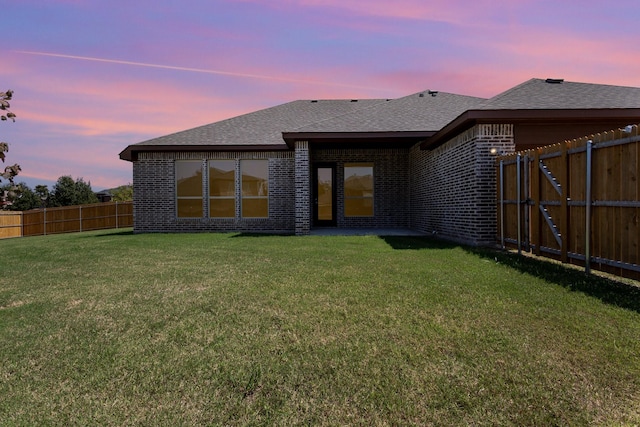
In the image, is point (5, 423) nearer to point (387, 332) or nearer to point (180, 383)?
point (180, 383)

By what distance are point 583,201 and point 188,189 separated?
489 inches

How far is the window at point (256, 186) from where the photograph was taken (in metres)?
14.1

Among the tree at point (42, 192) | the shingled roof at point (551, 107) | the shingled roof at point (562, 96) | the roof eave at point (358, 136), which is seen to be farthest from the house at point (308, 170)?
the tree at point (42, 192)

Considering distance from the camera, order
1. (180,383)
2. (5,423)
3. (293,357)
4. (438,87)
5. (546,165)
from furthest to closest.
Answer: (438,87) < (546,165) < (293,357) < (180,383) < (5,423)

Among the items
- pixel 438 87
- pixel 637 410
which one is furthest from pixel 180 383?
pixel 438 87

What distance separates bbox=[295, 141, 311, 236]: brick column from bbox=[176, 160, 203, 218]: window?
4.38 metres

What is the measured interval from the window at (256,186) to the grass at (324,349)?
8.69 meters

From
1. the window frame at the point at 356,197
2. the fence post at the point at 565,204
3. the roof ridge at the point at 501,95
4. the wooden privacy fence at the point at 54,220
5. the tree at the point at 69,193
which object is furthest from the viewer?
the tree at the point at 69,193

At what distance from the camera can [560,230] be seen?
6004mm

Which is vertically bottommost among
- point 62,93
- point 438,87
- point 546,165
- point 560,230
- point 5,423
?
point 5,423

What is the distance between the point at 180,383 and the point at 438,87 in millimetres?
17990

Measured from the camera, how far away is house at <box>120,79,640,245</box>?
1162 cm

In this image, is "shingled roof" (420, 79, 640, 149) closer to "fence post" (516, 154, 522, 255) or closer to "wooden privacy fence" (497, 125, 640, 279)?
"wooden privacy fence" (497, 125, 640, 279)

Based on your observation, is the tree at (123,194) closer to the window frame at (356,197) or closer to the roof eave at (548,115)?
the window frame at (356,197)
